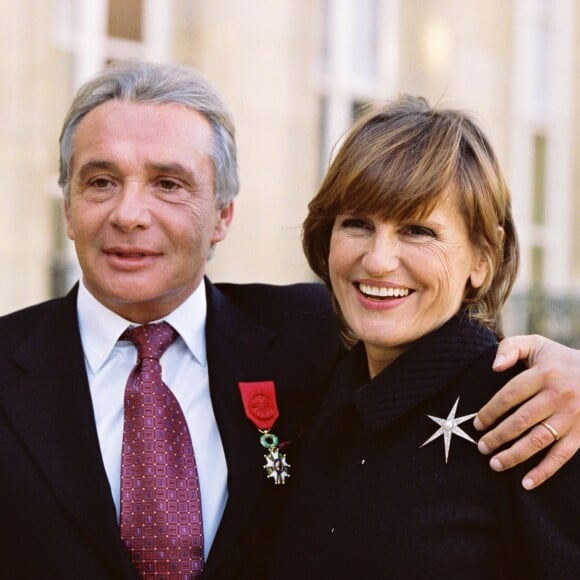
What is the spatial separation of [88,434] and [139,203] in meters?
0.61

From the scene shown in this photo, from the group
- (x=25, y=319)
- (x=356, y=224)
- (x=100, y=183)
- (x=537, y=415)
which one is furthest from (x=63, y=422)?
(x=537, y=415)

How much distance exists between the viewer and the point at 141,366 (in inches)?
117

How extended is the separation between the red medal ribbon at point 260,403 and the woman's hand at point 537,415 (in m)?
0.81

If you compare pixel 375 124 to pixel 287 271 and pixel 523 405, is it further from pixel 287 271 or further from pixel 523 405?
pixel 287 271

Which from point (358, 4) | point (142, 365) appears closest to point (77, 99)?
point (142, 365)

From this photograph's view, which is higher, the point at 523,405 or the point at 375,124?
the point at 375,124

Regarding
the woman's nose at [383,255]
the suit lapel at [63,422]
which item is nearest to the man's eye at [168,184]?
the suit lapel at [63,422]

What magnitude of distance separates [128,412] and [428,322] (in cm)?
83

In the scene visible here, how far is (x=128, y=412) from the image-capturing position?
2.89m

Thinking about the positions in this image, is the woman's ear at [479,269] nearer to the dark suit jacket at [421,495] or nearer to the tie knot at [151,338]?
the dark suit jacket at [421,495]

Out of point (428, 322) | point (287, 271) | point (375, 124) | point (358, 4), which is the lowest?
point (287, 271)

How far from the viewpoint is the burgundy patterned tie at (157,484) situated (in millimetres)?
2742

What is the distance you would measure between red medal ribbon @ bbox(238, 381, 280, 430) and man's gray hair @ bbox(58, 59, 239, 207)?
0.54 meters

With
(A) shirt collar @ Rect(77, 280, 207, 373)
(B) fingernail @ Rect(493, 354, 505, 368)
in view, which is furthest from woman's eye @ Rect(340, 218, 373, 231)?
(A) shirt collar @ Rect(77, 280, 207, 373)
